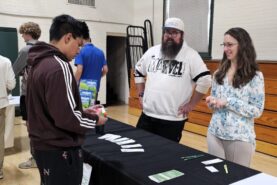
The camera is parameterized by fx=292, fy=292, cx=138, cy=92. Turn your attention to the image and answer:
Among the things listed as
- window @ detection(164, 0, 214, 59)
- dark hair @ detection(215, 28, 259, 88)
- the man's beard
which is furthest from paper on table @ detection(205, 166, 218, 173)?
window @ detection(164, 0, 214, 59)

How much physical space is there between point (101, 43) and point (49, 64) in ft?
20.1

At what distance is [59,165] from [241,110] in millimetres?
1156

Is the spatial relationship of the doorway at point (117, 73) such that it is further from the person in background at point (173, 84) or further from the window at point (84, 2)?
the person in background at point (173, 84)

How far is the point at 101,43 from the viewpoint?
7.27m

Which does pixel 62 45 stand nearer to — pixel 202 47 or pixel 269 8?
pixel 269 8

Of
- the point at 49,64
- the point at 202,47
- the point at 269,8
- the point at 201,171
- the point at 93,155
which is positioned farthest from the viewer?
the point at 202,47

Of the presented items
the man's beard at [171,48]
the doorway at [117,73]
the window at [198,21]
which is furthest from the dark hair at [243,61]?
the doorway at [117,73]

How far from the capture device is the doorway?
317 inches

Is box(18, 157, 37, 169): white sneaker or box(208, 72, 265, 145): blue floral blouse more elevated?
box(208, 72, 265, 145): blue floral blouse

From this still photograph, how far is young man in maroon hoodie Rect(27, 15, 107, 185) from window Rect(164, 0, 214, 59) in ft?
16.0

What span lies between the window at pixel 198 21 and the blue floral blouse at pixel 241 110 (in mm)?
4106

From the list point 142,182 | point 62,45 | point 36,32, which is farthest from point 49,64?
point 36,32

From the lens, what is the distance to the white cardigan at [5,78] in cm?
298

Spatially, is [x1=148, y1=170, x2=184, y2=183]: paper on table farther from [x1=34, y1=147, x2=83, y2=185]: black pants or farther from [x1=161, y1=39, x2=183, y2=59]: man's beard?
[x1=161, y1=39, x2=183, y2=59]: man's beard
